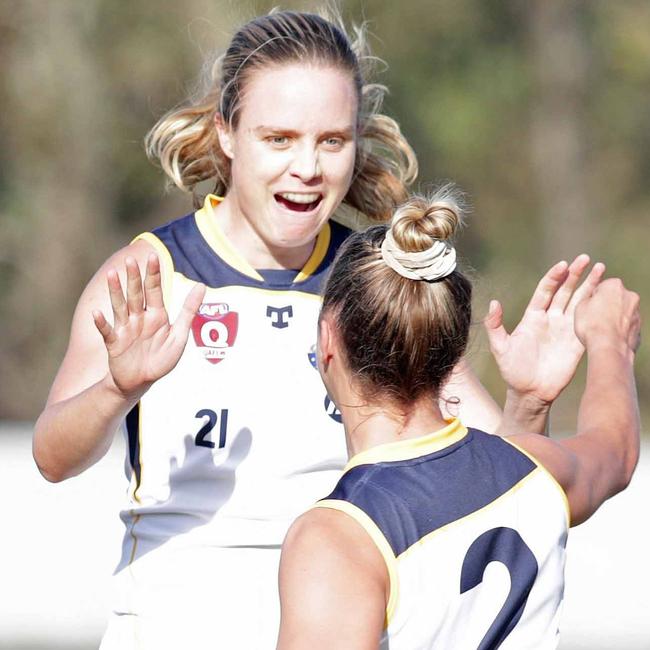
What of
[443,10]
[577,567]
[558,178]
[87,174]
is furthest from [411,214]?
[443,10]

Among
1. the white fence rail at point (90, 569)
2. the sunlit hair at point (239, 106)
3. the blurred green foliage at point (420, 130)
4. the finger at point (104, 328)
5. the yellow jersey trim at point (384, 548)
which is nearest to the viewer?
the yellow jersey trim at point (384, 548)

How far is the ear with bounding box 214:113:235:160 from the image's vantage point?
374 centimetres

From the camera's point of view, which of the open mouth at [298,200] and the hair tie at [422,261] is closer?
the hair tie at [422,261]

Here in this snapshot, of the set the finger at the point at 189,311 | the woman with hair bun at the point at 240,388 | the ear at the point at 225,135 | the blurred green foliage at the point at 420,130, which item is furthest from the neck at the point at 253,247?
the blurred green foliage at the point at 420,130

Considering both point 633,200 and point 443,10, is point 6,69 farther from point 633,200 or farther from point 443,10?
point 633,200

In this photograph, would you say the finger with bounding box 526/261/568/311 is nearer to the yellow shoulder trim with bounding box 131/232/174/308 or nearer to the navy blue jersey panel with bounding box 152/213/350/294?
the navy blue jersey panel with bounding box 152/213/350/294

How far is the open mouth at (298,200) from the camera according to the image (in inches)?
141

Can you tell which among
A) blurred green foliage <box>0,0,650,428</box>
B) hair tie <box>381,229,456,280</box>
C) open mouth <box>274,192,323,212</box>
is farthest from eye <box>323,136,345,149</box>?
blurred green foliage <box>0,0,650,428</box>

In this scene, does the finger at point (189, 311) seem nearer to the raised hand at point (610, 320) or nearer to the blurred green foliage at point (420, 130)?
the raised hand at point (610, 320)

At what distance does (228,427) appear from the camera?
11.5 feet

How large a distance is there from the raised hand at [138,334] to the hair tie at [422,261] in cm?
65

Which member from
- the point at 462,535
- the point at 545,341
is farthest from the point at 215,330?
the point at 462,535

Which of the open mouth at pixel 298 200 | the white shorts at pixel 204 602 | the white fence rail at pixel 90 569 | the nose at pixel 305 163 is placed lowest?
the white fence rail at pixel 90 569

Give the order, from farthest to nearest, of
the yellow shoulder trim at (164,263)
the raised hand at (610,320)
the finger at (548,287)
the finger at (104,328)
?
the yellow shoulder trim at (164,263) → the finger at (548,287) → the raised hand at (610,320) → the finger at (104,328)
